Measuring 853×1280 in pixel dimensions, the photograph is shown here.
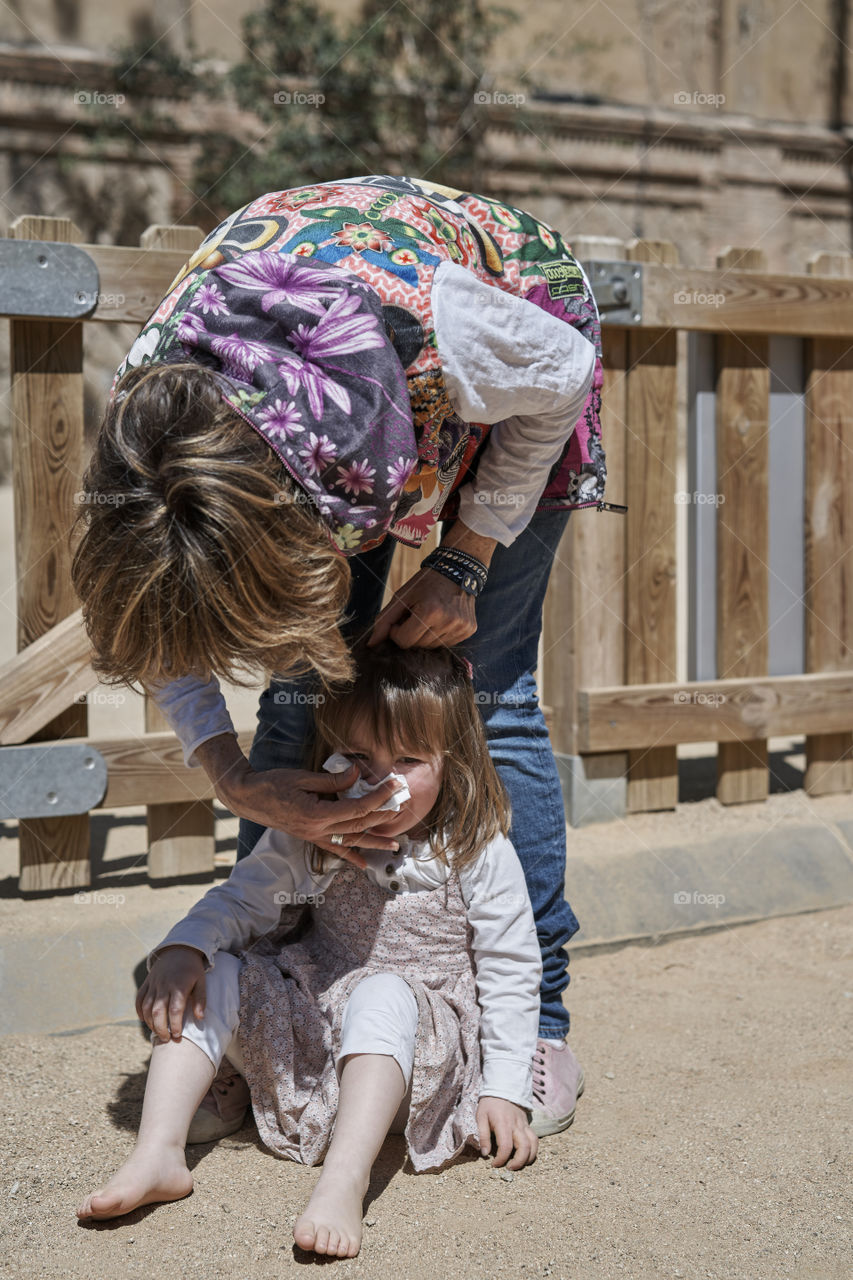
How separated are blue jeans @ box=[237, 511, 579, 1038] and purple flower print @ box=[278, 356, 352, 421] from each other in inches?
23.9

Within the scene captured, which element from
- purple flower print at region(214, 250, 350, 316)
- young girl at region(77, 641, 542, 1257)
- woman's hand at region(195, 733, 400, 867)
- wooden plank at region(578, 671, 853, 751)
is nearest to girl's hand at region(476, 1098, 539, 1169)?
young girl at region(77, 641, 542, 1257)

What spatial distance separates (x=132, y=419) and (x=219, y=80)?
9787 millimetres

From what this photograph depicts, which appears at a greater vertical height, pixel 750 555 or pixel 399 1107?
pixel 750 555

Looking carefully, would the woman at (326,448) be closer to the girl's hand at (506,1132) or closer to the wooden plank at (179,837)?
the girl's hand at (506,1132)

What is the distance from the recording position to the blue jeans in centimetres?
189

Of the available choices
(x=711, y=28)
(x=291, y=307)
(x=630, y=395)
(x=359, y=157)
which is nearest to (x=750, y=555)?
(x=630, y=395)

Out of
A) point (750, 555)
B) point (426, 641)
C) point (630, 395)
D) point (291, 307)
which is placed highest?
point (630, 395)

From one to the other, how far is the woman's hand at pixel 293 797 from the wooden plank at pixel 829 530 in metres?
1.97

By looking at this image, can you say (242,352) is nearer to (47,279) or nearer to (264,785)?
(264,785)

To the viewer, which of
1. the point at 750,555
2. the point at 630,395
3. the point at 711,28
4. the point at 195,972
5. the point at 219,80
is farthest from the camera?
the point at 711,28

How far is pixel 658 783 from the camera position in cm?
Result: 305

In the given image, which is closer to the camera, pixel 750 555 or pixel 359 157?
pixel 750 555

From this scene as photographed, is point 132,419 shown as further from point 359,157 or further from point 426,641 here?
point 359,157

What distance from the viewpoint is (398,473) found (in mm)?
1310
